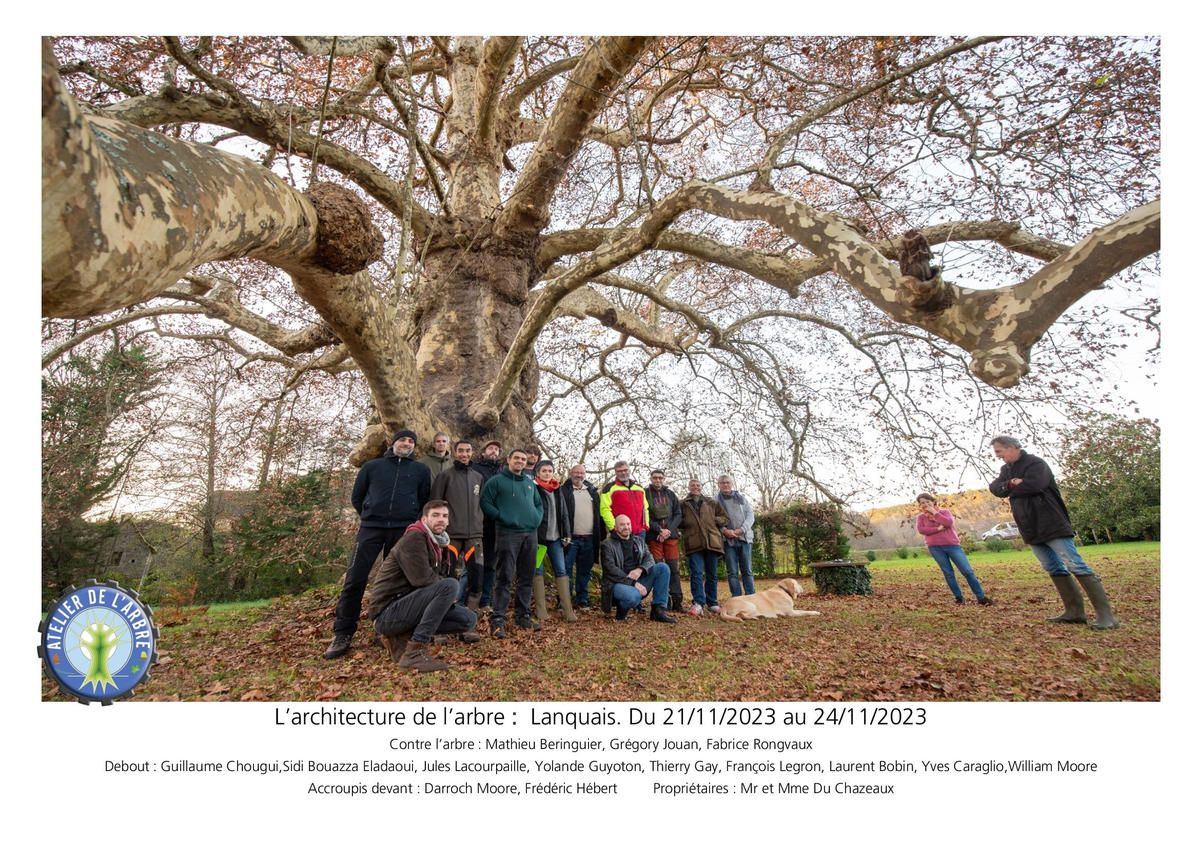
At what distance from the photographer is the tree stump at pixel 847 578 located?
24.9 feet

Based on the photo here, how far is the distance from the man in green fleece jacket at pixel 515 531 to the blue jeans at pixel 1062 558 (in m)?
3.70

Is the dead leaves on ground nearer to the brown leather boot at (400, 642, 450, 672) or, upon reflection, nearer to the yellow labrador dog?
the brown leather boot at (400, 642, 450, 672)

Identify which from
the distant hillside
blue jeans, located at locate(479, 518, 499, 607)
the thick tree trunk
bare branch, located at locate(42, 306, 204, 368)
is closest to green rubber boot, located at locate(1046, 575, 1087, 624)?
the distant hillside

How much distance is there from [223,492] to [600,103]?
765cm

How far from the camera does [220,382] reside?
25.8ft

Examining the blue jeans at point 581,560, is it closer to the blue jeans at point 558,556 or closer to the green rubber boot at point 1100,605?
the blue jeans at point 558,556

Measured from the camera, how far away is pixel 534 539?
4.54 m

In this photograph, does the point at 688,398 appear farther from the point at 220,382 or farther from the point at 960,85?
the point at 220,382

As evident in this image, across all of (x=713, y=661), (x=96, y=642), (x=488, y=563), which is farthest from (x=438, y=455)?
(x=713, y=661)

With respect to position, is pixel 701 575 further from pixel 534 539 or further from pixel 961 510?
pixel 961 510

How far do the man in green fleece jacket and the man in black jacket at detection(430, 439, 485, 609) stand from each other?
12 centimetres

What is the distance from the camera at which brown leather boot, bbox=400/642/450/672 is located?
3248 millimetres

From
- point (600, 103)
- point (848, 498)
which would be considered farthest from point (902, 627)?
point (600, 103)

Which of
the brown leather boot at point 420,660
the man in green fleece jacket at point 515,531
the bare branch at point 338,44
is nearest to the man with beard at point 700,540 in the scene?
the man in green fleece jacket at point 515,531
